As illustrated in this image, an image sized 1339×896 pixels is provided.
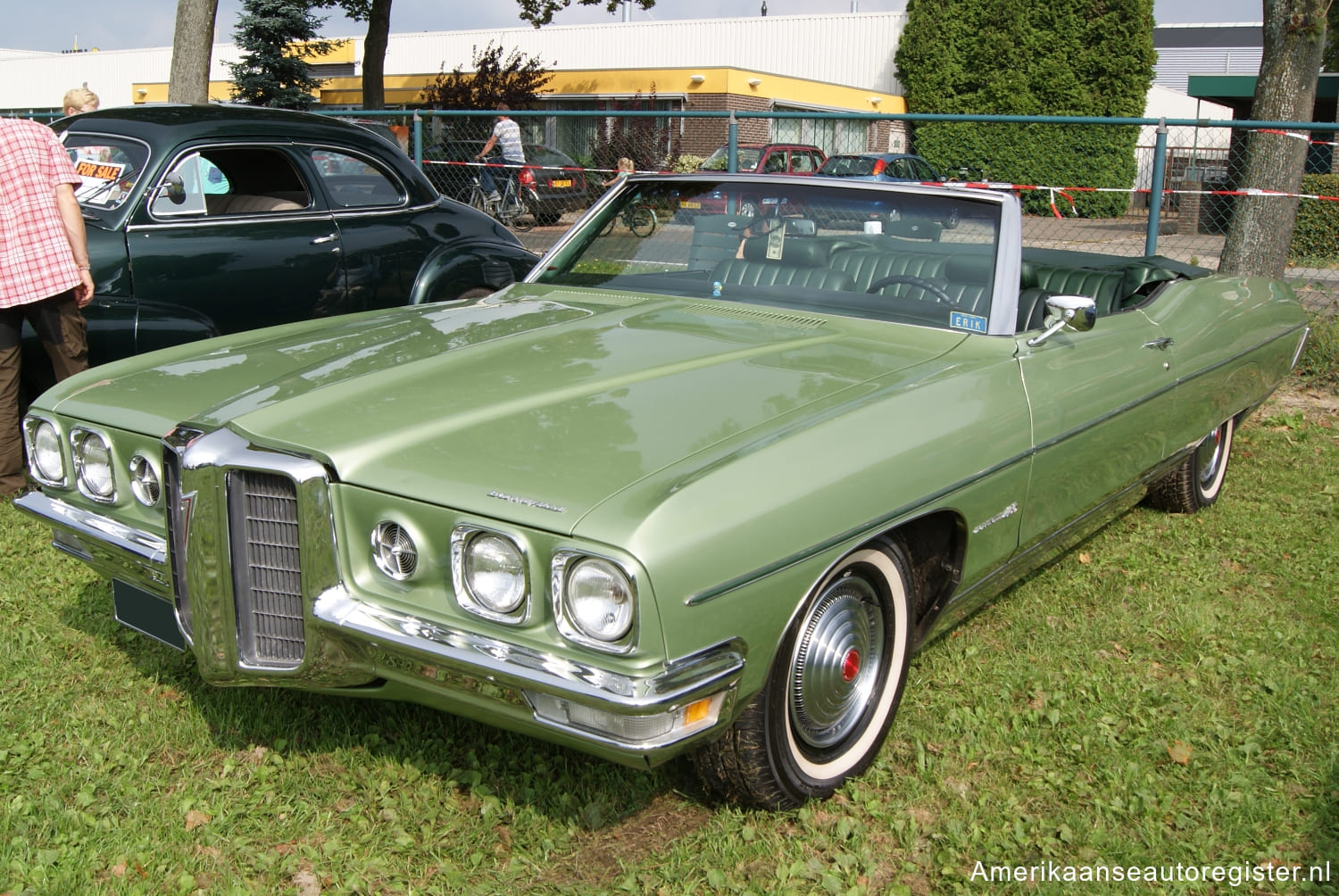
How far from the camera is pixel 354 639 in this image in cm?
238

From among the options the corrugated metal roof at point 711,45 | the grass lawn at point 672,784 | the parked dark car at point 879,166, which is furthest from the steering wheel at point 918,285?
the corrugated metal roof at point 711,45

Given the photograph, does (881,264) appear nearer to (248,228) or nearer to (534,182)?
(248,228)

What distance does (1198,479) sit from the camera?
4.95 meters

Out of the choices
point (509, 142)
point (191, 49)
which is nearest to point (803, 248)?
point (191, 49)

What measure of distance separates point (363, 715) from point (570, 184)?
1063 cm

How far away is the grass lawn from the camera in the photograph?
8.45 ft

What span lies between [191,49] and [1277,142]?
9.54 m

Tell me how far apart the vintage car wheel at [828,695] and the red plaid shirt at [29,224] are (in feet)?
11.6

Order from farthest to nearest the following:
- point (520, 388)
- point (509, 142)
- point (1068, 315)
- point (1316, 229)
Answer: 1. point (509, 142)
2. point (1316, 229)
3. point (1068, 315)
4. point (520, 388)

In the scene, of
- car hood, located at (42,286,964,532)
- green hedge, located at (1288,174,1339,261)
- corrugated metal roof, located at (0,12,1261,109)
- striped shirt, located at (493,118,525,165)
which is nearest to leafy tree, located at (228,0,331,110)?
corrugated metal roof, located at (0,12,1261,109)

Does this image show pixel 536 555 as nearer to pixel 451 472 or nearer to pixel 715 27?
pixel 451 472

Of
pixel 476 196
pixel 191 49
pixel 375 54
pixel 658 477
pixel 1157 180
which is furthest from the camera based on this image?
pixel 375 54

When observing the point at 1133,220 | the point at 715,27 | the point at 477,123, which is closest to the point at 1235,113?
the point at 715,27

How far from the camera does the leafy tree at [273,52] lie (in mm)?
24625
